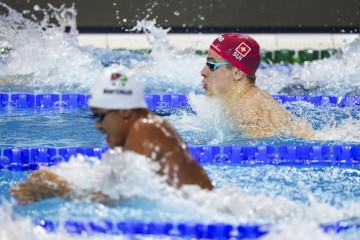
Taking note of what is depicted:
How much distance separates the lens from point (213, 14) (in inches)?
352

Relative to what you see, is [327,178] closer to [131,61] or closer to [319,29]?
[131,61]

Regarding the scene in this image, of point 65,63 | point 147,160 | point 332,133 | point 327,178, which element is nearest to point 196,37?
point 65,63

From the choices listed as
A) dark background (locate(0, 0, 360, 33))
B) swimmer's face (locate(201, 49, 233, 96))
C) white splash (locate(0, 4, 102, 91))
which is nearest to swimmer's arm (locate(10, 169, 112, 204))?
swimmer's face (locate(201, 49, 233, 96))

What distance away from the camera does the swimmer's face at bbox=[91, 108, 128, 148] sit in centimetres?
317

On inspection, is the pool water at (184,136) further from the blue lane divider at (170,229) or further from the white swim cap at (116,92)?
the white swim cap at (116,92)

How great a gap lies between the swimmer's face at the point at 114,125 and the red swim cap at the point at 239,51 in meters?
2.00

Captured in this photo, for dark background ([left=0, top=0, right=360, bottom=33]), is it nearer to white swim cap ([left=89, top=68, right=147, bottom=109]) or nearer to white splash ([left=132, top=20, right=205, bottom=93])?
white splash ([left=132, top=20, right=205, bottom=93])

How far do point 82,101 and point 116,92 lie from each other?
3287 millimetres

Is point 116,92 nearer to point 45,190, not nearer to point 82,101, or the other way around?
point 45,190

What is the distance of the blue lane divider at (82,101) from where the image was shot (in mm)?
6402

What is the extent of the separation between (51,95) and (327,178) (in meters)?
2.77

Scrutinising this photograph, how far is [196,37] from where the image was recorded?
8883 mm

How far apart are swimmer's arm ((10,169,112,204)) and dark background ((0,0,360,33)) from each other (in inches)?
226

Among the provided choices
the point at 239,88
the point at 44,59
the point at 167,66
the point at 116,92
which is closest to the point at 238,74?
the point at 239,88
